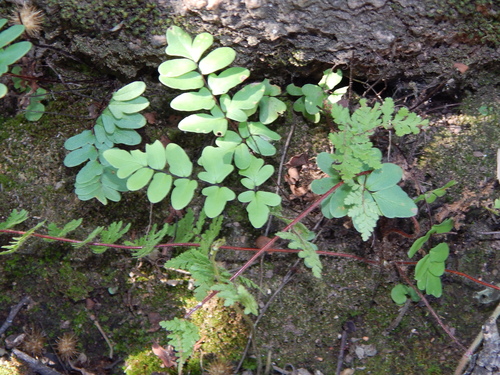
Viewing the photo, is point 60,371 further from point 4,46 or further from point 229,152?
point 4,46

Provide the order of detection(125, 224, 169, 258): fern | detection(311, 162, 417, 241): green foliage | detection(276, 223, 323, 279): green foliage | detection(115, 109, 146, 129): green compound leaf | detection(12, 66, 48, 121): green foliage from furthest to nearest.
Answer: detection(12, 66, 48, 121): green foliage → detection(115, 109, 146, 129): green compound leaf → detection(125, 224, 169, 258): fern → detection(311, 162, 417, 241): green foliage → detection(276, 223, 323, 279): green foliage

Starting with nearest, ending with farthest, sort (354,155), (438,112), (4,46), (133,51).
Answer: (354,155) → (4,46) → (133,51) → (438,112)

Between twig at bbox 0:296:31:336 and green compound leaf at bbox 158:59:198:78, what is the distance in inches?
62.4

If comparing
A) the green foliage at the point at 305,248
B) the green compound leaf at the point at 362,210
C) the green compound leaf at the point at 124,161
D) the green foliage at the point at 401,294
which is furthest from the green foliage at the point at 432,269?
the green compound leaf at the point at 124,161

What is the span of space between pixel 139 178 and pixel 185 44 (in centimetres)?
72

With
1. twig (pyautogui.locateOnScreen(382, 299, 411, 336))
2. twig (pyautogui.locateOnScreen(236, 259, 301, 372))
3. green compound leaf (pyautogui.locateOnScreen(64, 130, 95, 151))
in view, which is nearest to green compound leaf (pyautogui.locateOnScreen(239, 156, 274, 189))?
twig (pyautogui.locateOnScreen(236, 259, 301, 372))

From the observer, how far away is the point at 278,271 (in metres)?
2.54

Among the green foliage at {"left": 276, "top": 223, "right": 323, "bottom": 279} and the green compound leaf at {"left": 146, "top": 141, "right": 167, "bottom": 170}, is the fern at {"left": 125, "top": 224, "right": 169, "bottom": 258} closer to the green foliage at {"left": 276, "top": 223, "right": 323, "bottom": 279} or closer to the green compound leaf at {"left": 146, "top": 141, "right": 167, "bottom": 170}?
the green compound leaf at {"left": 146, "top": 141, "right": 167, "bottom": 170}

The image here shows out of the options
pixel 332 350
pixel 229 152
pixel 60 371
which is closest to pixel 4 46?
pixel 229 152

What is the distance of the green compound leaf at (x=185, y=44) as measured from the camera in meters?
2.20

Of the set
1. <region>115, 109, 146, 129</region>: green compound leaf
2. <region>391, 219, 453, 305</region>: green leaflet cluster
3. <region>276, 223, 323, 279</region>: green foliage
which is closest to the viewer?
<region>276, 223, 323, 279</region>: green foliage

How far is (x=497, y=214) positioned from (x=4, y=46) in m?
2.75

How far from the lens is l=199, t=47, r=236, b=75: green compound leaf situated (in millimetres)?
2215

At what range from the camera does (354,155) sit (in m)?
2.10
